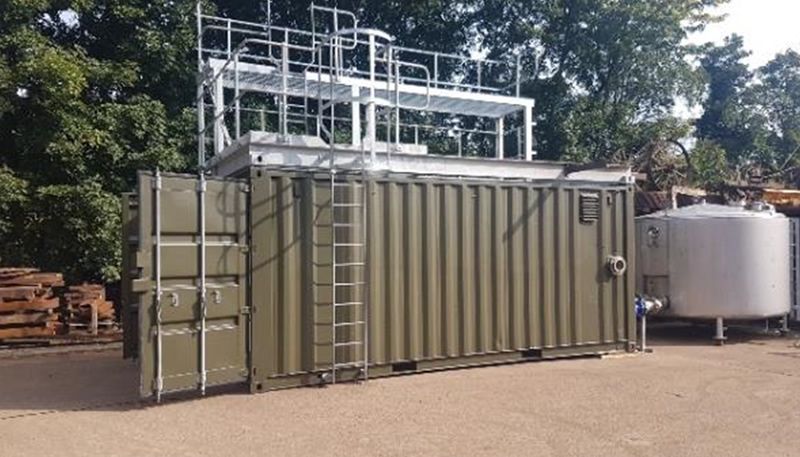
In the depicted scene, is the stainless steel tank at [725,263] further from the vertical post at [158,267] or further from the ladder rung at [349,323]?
the vertical post at [158,267]

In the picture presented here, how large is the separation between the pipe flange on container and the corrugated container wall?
71 mm

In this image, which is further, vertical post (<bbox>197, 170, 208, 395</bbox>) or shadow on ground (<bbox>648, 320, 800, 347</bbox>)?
shadow on ground (<bbox>648, 320, 800, 347</bbox>)

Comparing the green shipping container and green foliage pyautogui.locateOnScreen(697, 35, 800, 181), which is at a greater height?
green foliage pyautogui.locateOnScreen(697, 35, 800, 181)

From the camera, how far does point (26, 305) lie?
45.9 ft

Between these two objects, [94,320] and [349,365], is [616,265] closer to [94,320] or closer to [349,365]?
[349,365]

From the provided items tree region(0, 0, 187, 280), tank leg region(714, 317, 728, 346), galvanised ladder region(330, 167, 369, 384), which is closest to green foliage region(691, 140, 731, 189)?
tank leg region(714, 317, 728, 346)

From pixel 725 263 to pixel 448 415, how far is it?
798 cm

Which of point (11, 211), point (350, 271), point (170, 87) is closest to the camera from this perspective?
point (350, 271)

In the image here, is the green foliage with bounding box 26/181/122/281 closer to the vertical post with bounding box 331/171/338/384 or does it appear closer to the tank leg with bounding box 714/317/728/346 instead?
the vertical post with bounding box 331/171/338/384

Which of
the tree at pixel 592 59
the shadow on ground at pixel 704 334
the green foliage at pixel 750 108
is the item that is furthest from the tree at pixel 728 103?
the shadow on ground at pixel 704 334

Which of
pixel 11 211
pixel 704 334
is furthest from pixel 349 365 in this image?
pixel 11 211

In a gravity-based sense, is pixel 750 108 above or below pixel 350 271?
above

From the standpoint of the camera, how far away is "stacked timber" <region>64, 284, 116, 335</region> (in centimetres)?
1510

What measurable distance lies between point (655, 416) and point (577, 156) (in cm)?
1780
